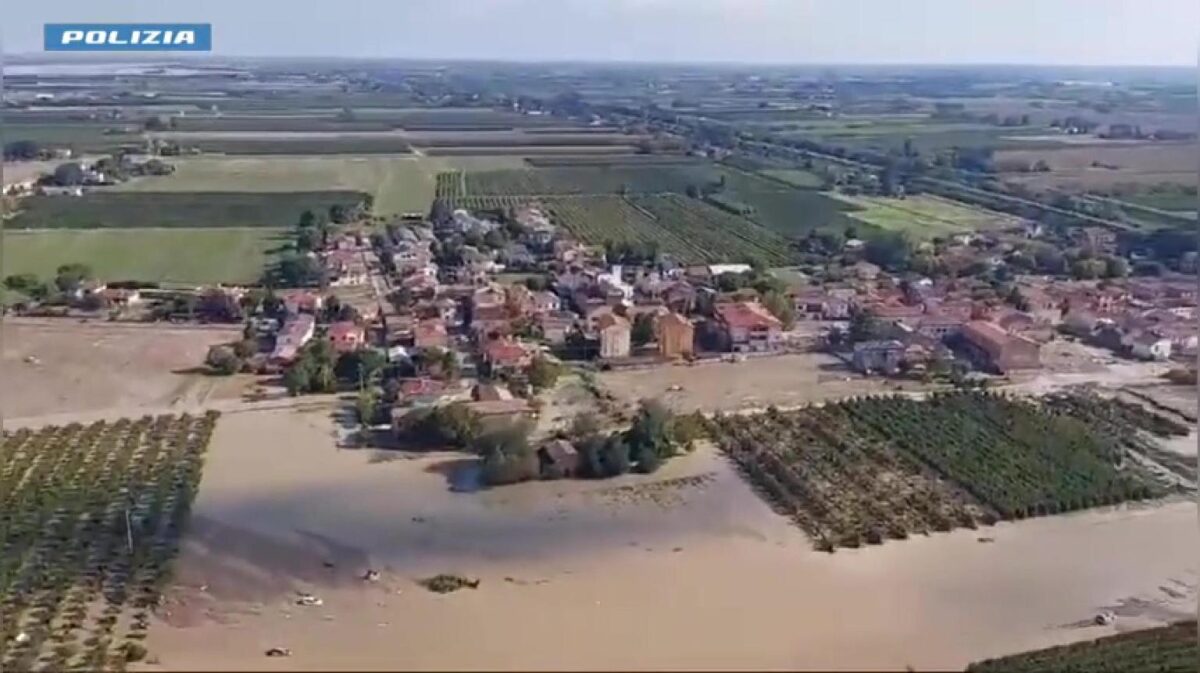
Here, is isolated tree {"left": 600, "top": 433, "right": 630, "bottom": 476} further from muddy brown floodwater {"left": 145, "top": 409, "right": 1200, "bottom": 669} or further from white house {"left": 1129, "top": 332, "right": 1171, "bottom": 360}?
white house {"left": 1129, "top": 332, "right": 1171, "bottom": 360}

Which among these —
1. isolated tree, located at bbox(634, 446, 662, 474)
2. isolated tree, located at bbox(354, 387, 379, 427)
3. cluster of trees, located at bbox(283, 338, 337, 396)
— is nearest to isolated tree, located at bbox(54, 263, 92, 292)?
cluster of trees, located at bbox(283, 338, 337, 396)

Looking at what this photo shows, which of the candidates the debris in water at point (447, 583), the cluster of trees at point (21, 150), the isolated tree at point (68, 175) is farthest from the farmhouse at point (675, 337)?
the isolated tree at point (68, 175)

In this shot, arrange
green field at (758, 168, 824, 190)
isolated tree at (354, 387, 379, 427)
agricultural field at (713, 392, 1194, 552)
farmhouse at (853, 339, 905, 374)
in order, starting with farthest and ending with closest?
green field at (758, 168, 824, 190) < farmhouse at (853, 339, 905, 374) < isolated tree at (354, 387, 379, 427) < agricultural field at (713, 392, 1194, 552)

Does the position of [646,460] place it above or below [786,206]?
below

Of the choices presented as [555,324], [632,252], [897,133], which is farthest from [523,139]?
[555,324]

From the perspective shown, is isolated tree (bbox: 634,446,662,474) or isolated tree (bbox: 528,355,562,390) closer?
isolated tree (bbox: 634,446,662,474)

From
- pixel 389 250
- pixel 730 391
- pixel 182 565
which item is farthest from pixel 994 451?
pixel 389 250

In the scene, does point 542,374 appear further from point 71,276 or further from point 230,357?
point 71,276
